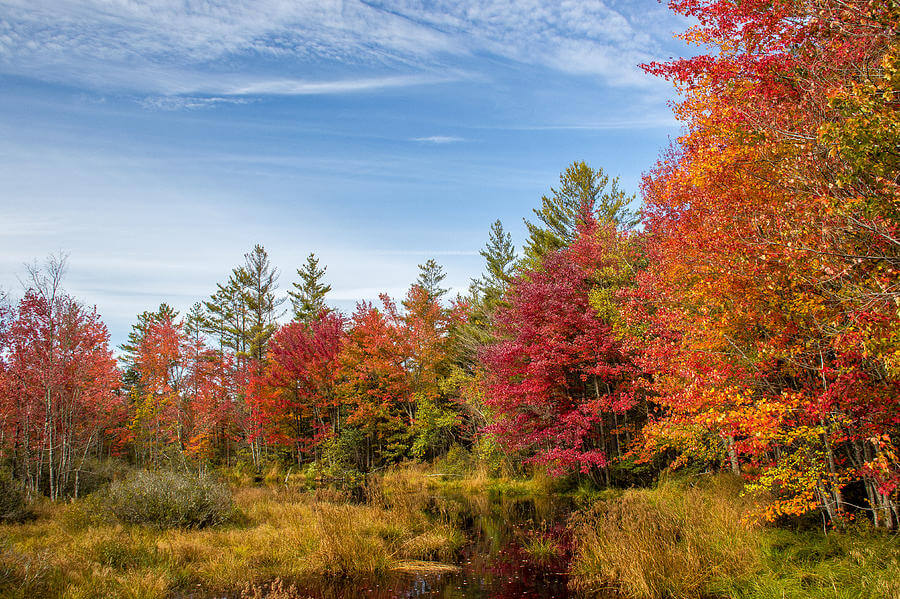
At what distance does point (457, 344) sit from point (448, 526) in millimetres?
19804

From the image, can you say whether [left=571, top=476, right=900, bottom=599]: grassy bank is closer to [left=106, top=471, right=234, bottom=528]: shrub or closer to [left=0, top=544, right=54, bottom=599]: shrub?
[left=0, top=544, right=54, bottom=599]: shrub

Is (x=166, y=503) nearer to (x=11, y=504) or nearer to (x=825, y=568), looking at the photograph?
(x=11, y=504)

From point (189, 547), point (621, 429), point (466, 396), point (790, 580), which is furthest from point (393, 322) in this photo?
point (790, 580)

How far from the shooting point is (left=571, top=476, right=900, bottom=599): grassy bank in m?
6.35

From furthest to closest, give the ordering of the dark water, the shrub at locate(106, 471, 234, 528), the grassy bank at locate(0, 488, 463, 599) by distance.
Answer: the shrub at locate(106, 471, 234, 528) → the dark water → the grassy bank at locate(0, 488, 463, 599)

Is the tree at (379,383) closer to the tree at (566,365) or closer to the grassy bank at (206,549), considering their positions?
the tree at (566,365)

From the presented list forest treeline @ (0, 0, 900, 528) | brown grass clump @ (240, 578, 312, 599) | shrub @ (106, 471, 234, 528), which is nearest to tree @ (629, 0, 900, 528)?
forest treeline @ (0, 0, 900, 528)

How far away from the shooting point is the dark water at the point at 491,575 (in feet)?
28.5

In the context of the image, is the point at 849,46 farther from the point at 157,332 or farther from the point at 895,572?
the point at 157,332

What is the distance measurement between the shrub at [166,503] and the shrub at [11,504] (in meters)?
Answer: 1.81

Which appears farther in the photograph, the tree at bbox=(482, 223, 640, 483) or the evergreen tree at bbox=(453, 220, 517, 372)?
the evergreen tree at bbox=(453, 220, 517, 372)

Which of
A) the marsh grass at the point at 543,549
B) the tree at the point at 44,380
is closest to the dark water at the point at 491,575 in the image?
the marsh grass at the point at 543,549

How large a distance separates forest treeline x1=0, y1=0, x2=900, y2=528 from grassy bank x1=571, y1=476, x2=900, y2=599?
0.63 metres

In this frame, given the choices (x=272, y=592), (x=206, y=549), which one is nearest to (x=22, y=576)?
(x=206, y=549)
